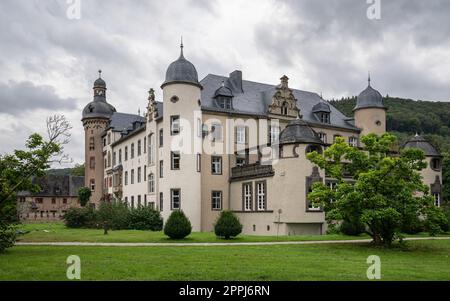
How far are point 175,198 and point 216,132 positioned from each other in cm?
644

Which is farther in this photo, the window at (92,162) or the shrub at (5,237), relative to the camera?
the window at (92,162)

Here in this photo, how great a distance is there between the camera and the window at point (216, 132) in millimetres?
40156

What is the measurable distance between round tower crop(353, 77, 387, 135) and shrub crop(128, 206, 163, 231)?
854 inches

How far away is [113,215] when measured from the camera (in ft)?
121

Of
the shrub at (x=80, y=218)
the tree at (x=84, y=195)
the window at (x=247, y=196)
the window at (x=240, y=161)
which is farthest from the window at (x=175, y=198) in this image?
the tree at (x=84, y=195)

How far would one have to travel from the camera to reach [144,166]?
153ft

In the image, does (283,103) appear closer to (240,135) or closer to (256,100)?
(256,100)

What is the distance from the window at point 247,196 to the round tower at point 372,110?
15438 mm

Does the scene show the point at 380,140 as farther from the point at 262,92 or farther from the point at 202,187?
the point at 262,92

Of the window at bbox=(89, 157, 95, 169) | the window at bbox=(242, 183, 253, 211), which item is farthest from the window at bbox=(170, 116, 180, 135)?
the window at bbox=(89, 157, 95, 169)

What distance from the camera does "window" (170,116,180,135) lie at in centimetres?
3847

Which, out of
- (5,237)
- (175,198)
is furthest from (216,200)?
(5,237)

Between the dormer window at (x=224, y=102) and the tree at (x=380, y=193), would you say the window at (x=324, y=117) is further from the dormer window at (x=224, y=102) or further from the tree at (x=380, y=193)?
the tree at (x=380, y=193)
